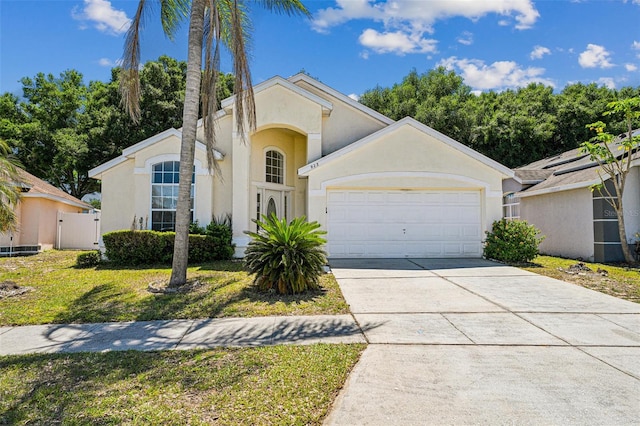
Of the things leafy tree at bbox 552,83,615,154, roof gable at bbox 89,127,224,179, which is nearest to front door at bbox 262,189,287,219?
roof gable at bbox 89,127,224,179

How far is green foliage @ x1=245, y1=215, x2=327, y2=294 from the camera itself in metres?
7.82

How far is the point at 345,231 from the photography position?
13.2m

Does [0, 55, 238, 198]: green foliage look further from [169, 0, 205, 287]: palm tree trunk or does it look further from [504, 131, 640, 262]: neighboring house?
[504, 131, 640, 262]: neighboring house

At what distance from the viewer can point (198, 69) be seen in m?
8.94

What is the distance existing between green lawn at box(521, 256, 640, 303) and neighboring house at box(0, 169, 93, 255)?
2050 centimetres

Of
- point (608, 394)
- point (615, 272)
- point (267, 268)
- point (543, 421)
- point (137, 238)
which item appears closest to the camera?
point (543, 421)

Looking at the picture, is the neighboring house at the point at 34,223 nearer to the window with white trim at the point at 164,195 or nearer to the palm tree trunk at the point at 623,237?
the window with white trim at the point at 164,195

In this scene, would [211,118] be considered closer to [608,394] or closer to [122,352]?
[122,352]

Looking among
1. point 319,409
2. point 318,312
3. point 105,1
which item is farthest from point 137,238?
point 319,409

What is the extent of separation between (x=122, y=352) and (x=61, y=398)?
4.04 ft

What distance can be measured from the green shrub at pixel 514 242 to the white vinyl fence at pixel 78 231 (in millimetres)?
19353

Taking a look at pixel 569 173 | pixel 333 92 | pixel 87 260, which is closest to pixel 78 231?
pixel 87 260

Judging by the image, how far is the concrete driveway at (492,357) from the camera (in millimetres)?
3326

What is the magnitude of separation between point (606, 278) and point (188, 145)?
37.4 ft
